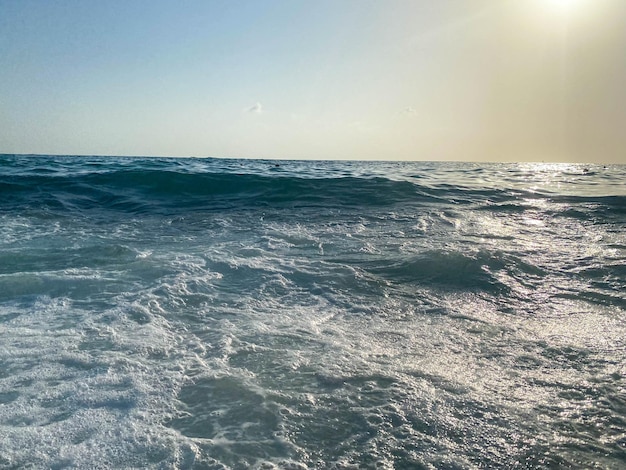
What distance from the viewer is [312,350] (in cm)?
320

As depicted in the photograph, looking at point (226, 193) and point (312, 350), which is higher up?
point (226, 193)

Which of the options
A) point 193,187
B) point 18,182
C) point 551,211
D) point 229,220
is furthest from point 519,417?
point 18,182

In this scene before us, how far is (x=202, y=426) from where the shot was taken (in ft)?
7.50

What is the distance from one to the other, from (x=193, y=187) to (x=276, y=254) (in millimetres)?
9488

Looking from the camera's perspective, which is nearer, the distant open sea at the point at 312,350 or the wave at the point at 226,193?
the distant open sea at the point at 312,350

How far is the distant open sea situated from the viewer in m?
2.14

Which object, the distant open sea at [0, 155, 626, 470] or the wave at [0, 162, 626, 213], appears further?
the wave at [0, 162, 626, 213]

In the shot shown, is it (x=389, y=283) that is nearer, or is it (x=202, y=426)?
(x=202, y=426)

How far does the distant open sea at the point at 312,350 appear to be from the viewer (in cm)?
214

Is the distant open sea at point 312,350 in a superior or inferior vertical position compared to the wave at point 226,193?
inferior

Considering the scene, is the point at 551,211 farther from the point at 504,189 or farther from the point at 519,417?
the point at 519,417

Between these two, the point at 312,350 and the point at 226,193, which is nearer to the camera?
the point at 312,350

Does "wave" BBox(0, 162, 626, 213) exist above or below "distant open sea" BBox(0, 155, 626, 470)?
above

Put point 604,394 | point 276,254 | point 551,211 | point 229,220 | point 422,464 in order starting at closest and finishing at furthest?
point 422,464
point 604,394
point 276,254
point 229,220
point 551,211
